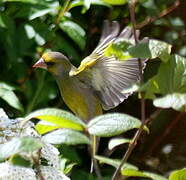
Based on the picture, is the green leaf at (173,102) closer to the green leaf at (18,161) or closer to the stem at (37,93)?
the green leaf at (18,161)

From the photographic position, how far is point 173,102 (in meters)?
1.06

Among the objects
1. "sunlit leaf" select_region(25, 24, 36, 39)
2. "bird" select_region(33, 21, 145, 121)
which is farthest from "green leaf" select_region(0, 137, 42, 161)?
"sunlit leaf" select_region(25, 24, 36, 39)

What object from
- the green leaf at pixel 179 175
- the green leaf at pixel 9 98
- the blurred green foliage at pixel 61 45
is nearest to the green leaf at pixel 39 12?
the blurred green foliage at pixel 61 45

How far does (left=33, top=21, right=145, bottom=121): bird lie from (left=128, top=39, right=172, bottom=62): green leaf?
1.00m

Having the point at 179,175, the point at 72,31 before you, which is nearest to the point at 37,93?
the point at 72,31

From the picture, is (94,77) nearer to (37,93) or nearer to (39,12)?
(39,12)

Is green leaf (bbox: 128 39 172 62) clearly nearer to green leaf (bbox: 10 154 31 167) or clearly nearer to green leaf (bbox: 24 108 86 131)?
green leaf (bbox: 24 108 86 131)

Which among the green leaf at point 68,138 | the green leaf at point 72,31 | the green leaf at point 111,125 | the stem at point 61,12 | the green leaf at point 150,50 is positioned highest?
the green leaf at point 150,50

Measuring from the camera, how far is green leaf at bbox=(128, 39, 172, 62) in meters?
1.12

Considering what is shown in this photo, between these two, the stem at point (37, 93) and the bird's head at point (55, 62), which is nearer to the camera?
the bird's head at point (55, 62)

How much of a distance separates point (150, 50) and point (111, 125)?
0.50ft

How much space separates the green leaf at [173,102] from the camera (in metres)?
1.05

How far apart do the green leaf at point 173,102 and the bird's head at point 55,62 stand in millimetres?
1183

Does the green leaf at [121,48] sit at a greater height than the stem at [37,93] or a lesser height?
greater
